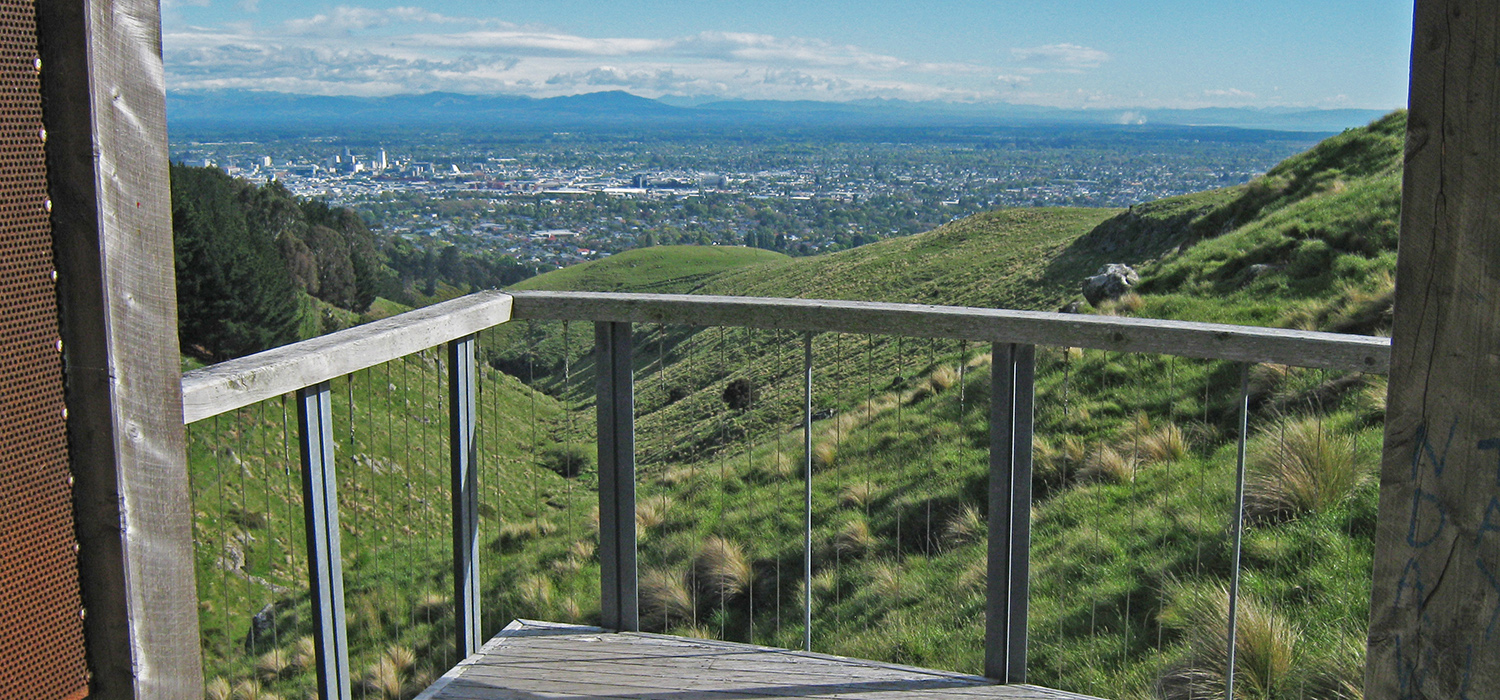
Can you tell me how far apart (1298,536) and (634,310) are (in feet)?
10.2

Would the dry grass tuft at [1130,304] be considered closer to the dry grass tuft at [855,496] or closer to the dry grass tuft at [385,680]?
the dry grass tuft at [855,496]

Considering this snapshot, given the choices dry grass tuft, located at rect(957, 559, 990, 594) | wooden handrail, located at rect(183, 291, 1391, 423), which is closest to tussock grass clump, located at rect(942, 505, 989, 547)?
dry grass tuft, located at rect(957, 559, 990, 594)

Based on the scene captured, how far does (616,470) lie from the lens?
2.96 metres

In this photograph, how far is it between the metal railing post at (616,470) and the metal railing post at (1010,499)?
960 millimetres

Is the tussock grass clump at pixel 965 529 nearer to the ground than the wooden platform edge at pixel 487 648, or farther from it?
nearer to the ground

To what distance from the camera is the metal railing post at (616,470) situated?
2920 millimetres

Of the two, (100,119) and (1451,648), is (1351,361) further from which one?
(100,119)

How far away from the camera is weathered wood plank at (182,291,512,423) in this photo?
1.94 metres

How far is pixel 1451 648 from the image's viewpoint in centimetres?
134

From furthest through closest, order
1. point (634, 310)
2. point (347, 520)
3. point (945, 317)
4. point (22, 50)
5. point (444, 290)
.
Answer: point (444, 290)
point (347, 520)
point (634, 310)
point (945, 317)
point (22, 50)

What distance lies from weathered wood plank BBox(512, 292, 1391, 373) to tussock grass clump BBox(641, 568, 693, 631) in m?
2.18

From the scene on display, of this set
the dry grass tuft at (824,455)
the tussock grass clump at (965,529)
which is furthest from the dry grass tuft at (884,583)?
the dry grass tuft at (824,455)

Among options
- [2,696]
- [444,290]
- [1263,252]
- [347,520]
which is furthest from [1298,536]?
[444,290]

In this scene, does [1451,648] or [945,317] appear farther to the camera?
[945,317]
